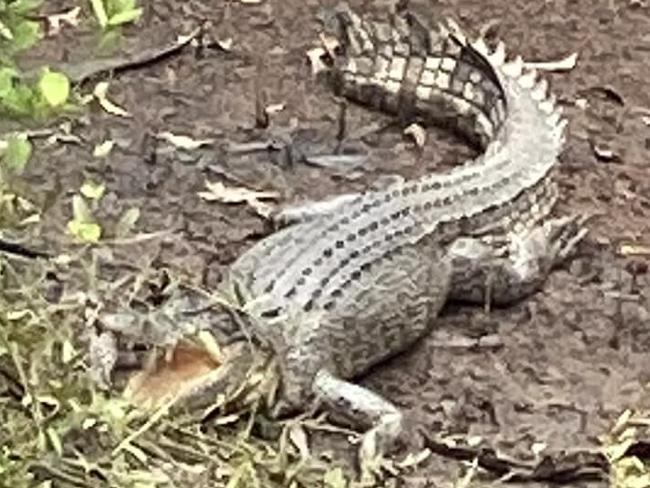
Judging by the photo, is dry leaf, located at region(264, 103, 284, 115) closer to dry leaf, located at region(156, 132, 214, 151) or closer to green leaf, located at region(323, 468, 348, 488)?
dry leaf, located at region(156, 132, 214, 151)

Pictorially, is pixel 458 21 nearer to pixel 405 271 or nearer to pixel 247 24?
pixel 247 24

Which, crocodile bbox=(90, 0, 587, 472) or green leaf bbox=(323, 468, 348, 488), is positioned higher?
green leaf bbox=(323, 468, 348, 488)

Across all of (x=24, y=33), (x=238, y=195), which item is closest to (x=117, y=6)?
(x=24, y=33)

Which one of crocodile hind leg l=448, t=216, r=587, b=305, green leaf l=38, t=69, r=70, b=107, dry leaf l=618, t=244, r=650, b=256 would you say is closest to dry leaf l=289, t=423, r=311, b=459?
crocodile hind leg l=448, t=216, r=587, b=305

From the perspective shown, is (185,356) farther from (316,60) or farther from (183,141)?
(316,60)

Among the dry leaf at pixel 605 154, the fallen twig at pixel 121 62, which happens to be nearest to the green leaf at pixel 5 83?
the fallen twig at pixel 121 62
